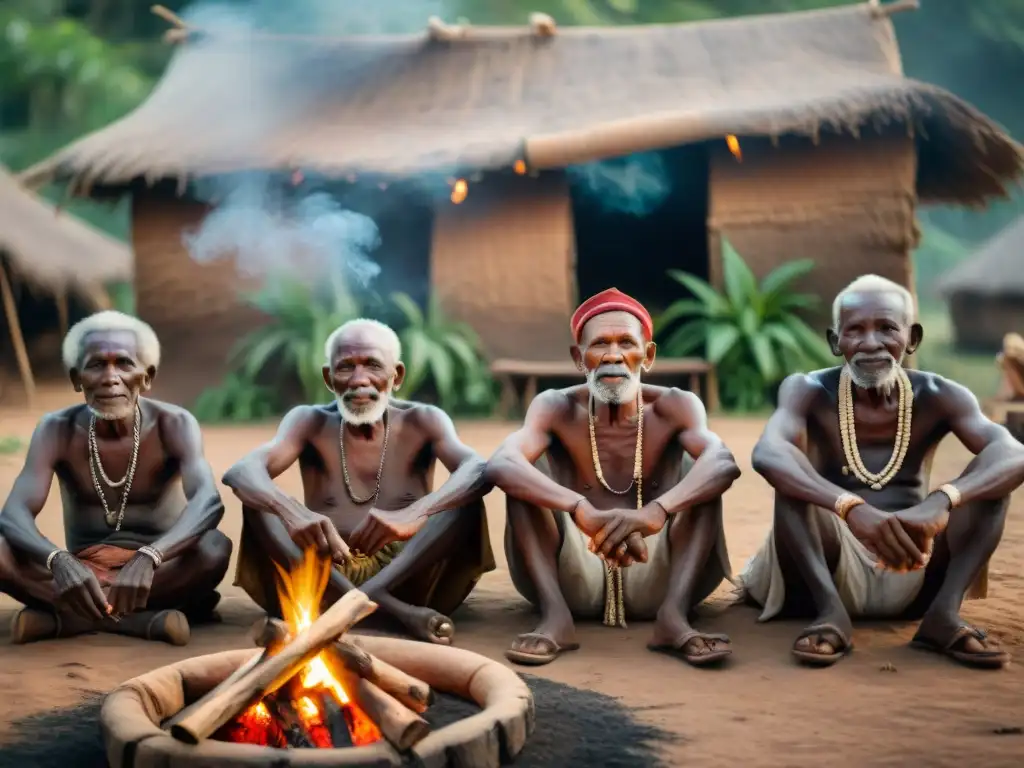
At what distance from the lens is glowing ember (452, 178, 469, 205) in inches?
474

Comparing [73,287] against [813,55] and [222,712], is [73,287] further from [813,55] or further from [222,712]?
[222,712]

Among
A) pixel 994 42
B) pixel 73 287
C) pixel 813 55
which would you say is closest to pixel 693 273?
pixel 813 55

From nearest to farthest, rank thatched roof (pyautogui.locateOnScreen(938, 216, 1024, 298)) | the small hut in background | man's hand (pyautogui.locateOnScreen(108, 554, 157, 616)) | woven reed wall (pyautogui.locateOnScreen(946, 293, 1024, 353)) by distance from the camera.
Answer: man's hand (pyautogui.locateOnScreen(108, 554, 157, 616)) < the small hut in background < thatched roof (pyautogui.locateOnScreen(938, 216, 1024, 298)) < woven reed wall (pyautogui.locateOnScreen(946, 293, 1024, 353))

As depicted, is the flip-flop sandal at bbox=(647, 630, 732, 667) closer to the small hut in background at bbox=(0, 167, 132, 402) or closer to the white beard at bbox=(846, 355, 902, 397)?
the white beard at bbox=(846, 355, 902, 397)

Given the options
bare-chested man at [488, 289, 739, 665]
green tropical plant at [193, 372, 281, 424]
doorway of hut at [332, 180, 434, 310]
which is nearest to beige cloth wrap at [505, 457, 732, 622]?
bare-chested man at [488, 289, 739, 665]

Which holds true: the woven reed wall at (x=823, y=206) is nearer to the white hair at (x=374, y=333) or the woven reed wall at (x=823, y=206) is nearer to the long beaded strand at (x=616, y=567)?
the long beaded strand at (x=616, y=567)

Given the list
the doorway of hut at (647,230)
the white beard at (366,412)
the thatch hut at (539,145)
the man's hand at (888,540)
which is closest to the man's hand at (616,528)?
the man's hand at (888,540)

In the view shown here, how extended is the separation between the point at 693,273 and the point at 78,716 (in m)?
11.5

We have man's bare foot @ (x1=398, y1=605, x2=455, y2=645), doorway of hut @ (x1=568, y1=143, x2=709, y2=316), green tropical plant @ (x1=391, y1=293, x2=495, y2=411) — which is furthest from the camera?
doorway of hut @ (x1=568, y1=143, x2=709, y2=316)

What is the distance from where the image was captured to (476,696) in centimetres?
343

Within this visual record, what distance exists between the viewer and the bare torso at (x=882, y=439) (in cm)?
471

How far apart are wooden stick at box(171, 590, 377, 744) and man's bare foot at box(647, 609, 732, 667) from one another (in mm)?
1416

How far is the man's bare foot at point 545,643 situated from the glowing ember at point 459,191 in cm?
797

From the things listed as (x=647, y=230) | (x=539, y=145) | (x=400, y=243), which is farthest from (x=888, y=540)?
(x=647, y=230)
